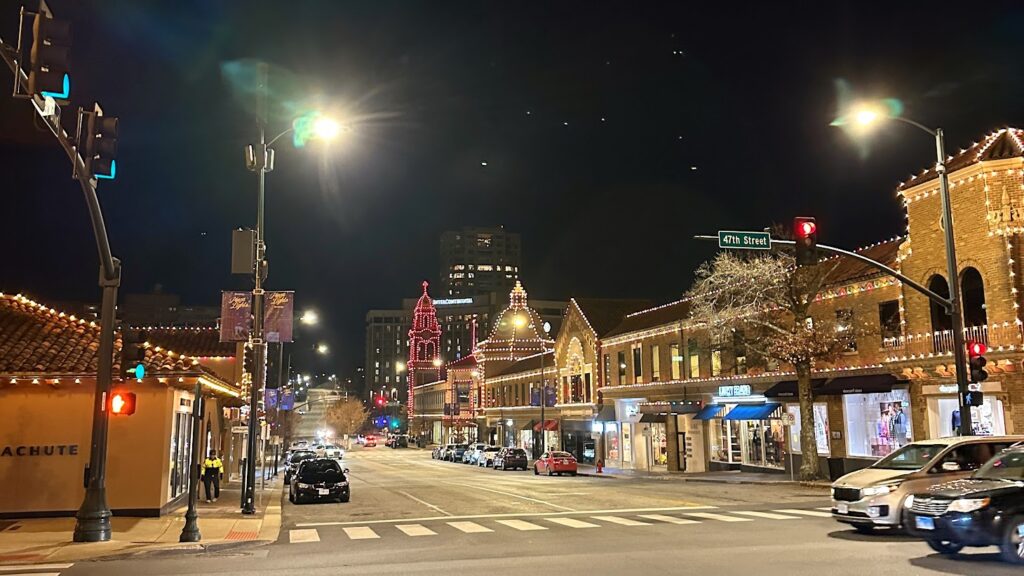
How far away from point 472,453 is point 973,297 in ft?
132

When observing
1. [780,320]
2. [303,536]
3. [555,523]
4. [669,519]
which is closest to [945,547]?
[669,519]

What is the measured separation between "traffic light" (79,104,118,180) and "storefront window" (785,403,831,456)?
91.4 feet

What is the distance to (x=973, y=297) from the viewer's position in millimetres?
26766

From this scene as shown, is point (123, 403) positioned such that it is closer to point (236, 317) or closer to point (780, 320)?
point (236, 317)

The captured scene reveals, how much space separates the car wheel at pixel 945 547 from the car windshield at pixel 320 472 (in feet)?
61.6

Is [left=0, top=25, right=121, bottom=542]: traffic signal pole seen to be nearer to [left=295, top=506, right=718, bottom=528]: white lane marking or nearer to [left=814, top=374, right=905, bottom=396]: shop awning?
[left=295, top=506, right=718, bottom=528]: white lane marking

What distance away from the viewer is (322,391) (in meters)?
189

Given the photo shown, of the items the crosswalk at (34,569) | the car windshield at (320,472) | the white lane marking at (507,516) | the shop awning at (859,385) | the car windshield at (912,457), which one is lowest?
the white lane marking at (507,516)

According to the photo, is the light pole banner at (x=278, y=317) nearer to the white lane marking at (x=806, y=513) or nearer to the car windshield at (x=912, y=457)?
the white lane marking at (x=806, y=513)

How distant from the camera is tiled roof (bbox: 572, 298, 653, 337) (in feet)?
173

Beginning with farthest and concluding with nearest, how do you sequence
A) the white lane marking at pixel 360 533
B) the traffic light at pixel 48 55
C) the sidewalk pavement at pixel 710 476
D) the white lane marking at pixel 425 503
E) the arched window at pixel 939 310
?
1. the sidewalk pavement at pixel 710 476
2. the arched window at pixel 939 310
3. the white lane marking at pixel 425 503
4. the white lane marking at pixel 360 533
5. the traffic light at pixel 48 55

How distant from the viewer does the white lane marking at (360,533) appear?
16453 millimetres

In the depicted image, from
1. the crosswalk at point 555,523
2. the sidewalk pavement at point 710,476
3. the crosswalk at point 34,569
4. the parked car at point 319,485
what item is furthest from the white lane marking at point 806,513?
the crosswalk at point 34,569

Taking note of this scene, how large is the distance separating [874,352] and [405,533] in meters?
20.8
